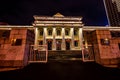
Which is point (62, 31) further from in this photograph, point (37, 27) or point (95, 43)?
point (95, 43)

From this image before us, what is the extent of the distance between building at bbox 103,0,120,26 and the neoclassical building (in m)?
34.5

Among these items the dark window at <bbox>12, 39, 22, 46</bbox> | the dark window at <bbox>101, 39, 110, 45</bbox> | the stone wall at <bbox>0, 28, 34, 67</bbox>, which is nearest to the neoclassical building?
the dark window at <bbox>101, 39, 110, 45</bbox>

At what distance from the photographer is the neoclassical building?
34938 millimetres

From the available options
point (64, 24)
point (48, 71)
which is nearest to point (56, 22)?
point (64, 24)

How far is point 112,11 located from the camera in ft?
204

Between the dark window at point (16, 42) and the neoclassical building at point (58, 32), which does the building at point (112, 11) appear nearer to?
the neoclassical building at point (58, 32)

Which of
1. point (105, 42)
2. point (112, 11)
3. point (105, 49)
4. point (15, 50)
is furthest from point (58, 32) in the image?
point (112, 11)

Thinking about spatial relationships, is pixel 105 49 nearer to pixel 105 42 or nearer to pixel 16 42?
pixel 105 42

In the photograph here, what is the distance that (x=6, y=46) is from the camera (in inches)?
296

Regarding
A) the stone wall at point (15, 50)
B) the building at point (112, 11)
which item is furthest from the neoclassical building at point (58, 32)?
the building at point (112, 11)

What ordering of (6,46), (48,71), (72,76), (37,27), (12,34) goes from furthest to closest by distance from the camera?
1. (37,27)
2. (12,34)
3. (6,46)
4. (48,71)
5. (72,76)

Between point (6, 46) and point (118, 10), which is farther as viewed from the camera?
point (118, 10)

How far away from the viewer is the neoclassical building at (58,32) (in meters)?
34.9

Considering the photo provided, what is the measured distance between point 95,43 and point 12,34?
6.49 meters
